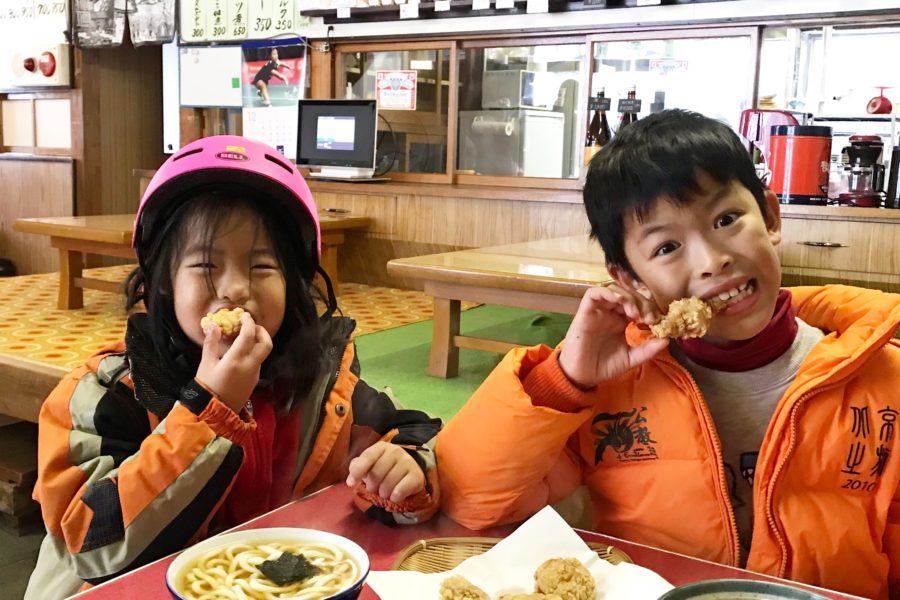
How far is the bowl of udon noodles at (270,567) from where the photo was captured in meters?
0.69

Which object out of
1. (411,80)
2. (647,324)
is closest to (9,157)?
(411,80)

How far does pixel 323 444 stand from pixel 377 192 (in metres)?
3.38

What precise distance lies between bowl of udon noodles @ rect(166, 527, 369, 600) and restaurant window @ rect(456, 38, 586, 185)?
4.00 meters

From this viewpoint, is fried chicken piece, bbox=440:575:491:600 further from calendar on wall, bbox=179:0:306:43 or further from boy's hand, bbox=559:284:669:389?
calendar on wall, bbox=179:0:306:43

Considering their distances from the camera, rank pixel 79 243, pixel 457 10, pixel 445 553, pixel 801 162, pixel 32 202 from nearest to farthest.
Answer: pixel 445 553 < pixel 801 162 < pixel 79 243 < pixel 457 10 < pixel 32 202

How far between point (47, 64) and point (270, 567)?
6385mm

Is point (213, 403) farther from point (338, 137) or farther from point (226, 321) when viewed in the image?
point (338, 137)

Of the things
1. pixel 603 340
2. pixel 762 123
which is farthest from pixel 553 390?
pixel 762 123

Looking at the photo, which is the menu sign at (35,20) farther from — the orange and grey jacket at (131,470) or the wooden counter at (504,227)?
the orange and grey jacket at (131,470)

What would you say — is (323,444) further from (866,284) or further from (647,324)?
(866,284)

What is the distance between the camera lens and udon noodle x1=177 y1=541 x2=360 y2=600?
690mm

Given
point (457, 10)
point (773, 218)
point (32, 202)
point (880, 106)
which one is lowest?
point (32, 202)

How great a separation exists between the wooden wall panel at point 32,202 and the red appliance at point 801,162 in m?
5.12

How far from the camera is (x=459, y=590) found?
2.53 ft
